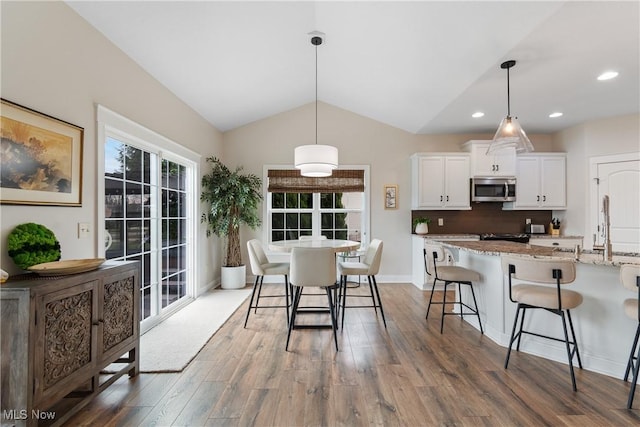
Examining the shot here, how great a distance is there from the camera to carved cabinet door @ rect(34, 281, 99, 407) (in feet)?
5.21

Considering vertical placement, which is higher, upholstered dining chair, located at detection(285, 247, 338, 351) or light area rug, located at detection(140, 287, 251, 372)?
upholstered dining chair, located at detection(285, 247, 338, 351)

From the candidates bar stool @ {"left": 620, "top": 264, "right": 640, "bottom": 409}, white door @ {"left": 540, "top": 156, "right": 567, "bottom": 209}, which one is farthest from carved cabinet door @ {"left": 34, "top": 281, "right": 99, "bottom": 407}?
white door @ {"left": 540, "top": 156, "right": 567, "bottom": 209}

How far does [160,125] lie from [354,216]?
11.3 feet

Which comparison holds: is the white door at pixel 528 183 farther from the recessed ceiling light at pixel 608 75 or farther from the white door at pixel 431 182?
the recessed ceiling light at pixel 608 75

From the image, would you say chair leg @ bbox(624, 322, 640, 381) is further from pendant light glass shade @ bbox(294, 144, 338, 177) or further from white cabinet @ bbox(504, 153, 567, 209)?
white cabinet @ bbox(504, 153, 567, 209)

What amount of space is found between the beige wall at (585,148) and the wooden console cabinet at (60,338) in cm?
622

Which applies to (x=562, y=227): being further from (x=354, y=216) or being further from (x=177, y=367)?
(x=177, y=367)

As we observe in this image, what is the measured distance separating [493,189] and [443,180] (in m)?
0.85

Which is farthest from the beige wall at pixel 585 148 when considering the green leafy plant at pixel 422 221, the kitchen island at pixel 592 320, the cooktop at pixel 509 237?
the kitchen island at pixel 592 320

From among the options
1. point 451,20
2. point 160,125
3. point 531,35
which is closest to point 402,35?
point 451,20

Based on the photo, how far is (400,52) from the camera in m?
3.31

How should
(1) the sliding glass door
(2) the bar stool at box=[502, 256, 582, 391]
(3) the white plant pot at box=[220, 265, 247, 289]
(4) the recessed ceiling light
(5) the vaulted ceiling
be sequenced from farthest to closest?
(3) the white plant pot at box=[220, 265, 247, 289], (4) the recessed ceiling light, (1) the sliding glass door, (5) the vaulted ceiling, (2) the bar stool at box=[502, 256, 582, 391]

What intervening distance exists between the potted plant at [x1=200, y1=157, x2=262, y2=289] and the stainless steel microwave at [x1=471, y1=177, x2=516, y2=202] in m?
3.68

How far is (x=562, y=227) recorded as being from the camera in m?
5.36
